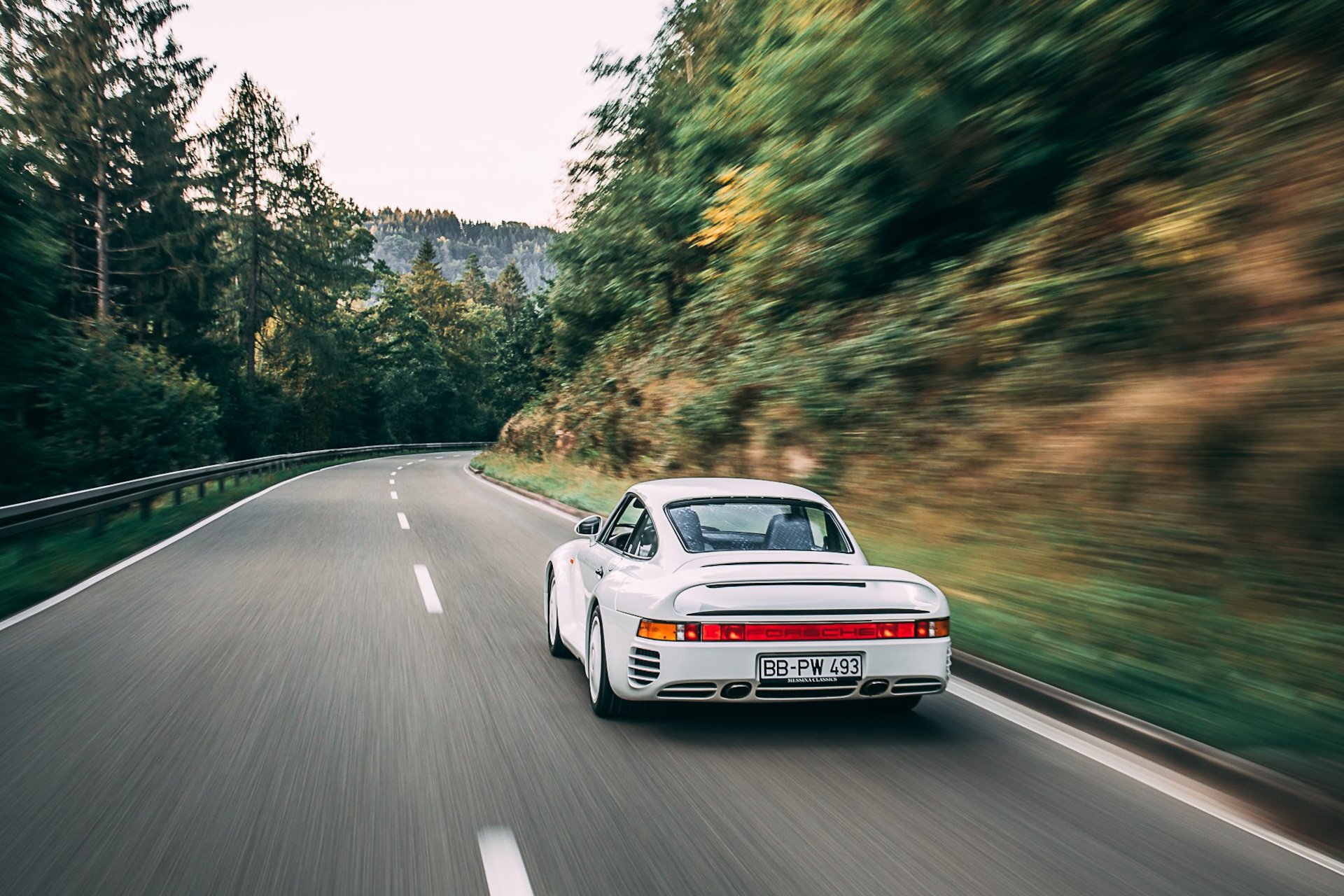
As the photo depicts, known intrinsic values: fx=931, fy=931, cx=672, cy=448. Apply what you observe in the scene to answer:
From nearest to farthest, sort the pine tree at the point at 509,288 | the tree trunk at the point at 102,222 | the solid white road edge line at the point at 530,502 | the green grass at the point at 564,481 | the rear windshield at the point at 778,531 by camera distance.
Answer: the rear windshield at the point at 778,531 → the solid white road edge line at the point at 530,502 → the green grass at the point at 564,481 → the tree trunk at the point at 102,222 → the pine tree at the point at 509,288

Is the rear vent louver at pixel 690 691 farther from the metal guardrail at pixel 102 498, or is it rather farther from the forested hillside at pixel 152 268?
the forested hillside at pixel 152 268

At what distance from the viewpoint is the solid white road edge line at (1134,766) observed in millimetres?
3553

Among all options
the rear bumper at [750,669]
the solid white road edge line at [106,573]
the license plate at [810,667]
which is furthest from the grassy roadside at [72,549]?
the license plate at [810,667]

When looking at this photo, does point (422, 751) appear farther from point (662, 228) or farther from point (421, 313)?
point (421, 313)

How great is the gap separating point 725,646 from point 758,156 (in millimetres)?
12481

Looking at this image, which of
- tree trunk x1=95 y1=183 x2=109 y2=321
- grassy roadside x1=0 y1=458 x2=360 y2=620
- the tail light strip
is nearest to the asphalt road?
the tail light strip

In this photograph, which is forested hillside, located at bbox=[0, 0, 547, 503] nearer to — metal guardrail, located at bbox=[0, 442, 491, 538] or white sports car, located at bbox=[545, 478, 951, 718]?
metal guardrail, located at bbox=[0, 442, 491, 538]

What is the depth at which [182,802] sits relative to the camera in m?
3.84

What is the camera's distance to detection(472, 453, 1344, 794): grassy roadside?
4.45 meters

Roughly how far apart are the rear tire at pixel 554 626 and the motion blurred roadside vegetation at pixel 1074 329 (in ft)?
9.44

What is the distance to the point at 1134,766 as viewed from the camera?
4391 millimetres

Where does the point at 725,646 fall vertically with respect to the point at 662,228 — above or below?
below

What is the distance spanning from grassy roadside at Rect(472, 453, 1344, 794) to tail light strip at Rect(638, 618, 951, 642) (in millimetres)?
1652

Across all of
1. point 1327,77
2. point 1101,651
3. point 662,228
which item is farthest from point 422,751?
point 662,228
